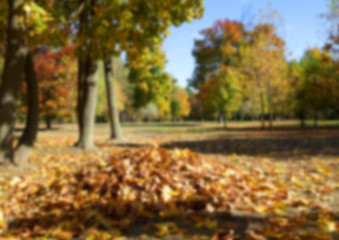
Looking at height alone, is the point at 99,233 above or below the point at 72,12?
below

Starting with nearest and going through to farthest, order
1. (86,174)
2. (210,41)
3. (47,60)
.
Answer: (86,174) → (47,60) → (210,41)

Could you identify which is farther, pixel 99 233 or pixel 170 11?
pixel 170 11

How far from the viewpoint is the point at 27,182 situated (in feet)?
16.1

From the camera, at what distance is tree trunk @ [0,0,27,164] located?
583 centimetres

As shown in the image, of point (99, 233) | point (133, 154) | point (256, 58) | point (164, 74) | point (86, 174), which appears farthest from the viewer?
point (164, 74)

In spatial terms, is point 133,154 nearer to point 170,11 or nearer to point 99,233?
point 99,233

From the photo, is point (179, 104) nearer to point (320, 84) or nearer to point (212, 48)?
point (212, 48)

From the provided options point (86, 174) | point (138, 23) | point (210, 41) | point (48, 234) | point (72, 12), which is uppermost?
point (210, 41)

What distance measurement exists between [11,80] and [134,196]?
4.11 meters

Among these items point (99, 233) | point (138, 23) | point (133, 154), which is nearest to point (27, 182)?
point (133, 154)

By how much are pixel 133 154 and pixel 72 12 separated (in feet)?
22.2

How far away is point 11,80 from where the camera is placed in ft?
19.3

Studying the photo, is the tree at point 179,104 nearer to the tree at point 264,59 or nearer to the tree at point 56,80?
the tree at point 56,80

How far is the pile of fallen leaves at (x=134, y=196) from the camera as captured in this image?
3135 millimetres
